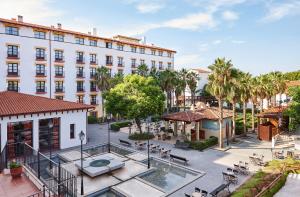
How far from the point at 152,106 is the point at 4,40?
28607 mm

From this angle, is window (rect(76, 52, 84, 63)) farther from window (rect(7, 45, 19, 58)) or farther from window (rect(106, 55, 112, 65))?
window (rect(7, 45, 19, 58))

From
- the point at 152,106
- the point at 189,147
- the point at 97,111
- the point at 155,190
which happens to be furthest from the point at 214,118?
the point at 97,111

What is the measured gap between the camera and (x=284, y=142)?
32875 mm

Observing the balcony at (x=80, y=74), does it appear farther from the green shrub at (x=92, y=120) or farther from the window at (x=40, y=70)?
the green shrub at (x=92, y=120)

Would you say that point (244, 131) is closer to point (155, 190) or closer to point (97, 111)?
point (155, 190)

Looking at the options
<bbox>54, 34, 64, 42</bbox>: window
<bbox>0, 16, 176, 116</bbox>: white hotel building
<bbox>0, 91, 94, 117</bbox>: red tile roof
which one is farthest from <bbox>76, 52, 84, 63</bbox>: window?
<bbox>0, 91, 94, 117</bbox>: red tile roof

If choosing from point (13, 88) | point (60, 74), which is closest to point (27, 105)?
point (13, 88)

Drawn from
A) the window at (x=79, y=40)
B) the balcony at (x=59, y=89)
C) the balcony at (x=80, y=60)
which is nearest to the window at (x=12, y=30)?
the window at (x=79, y=40)

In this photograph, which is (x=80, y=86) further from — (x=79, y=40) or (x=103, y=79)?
(x=79, y=40)

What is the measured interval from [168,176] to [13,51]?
36736 mm

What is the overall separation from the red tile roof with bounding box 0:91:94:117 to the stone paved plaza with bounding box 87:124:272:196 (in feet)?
21.7

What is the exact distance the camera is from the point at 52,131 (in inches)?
1152

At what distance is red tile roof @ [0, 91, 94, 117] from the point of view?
1013 inches

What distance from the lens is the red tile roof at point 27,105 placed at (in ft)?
84.4
